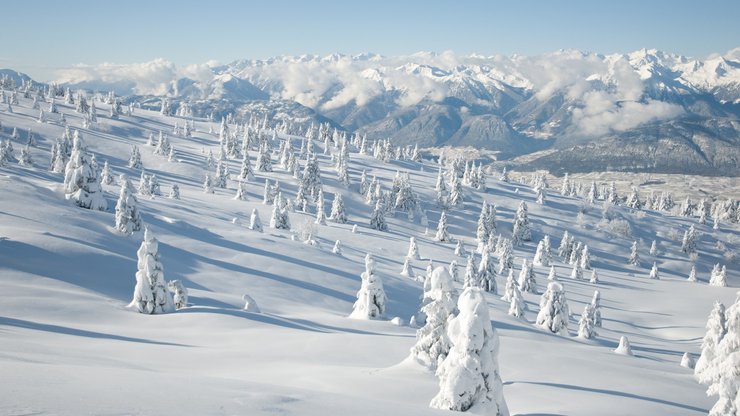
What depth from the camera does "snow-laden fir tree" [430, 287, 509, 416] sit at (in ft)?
51.0

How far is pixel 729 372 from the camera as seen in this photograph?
61.8 ft

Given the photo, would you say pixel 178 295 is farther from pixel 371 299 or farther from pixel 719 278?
pixel 719 278

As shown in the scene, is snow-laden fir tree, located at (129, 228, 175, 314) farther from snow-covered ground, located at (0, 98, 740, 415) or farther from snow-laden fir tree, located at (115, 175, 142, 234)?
snow-laden fir tree, located at (115, 175, 142, 234)

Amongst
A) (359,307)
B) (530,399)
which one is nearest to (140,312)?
(359,307)

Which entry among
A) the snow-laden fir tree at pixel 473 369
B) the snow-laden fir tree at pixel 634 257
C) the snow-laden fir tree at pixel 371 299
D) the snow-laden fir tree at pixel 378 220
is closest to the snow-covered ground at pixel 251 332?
the snow-laden fir tree at pixel 371 299

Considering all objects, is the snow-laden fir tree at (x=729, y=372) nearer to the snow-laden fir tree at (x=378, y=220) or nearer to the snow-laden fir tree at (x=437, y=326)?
the snow-laden fir tree at (x=437, y=326)

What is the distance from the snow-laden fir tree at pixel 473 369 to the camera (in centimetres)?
1555

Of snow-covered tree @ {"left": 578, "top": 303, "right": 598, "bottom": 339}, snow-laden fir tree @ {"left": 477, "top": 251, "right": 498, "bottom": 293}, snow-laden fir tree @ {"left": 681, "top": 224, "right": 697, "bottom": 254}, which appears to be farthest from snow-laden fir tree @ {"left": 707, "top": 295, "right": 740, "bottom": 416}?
snow-laden fir tree @ {"left": 681, "top": 224, "right": 697, "bottom": 254}

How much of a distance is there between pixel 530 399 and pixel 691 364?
124 feet

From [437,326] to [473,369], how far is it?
5.95m

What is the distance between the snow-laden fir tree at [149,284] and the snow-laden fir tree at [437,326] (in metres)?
20.3

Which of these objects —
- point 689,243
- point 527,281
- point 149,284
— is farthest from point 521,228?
point 149,284

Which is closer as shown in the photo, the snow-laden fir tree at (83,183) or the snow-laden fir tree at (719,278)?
the snow-laden fir tree at (83,183)

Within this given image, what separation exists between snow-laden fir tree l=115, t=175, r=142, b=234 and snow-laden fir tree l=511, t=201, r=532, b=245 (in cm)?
10842
